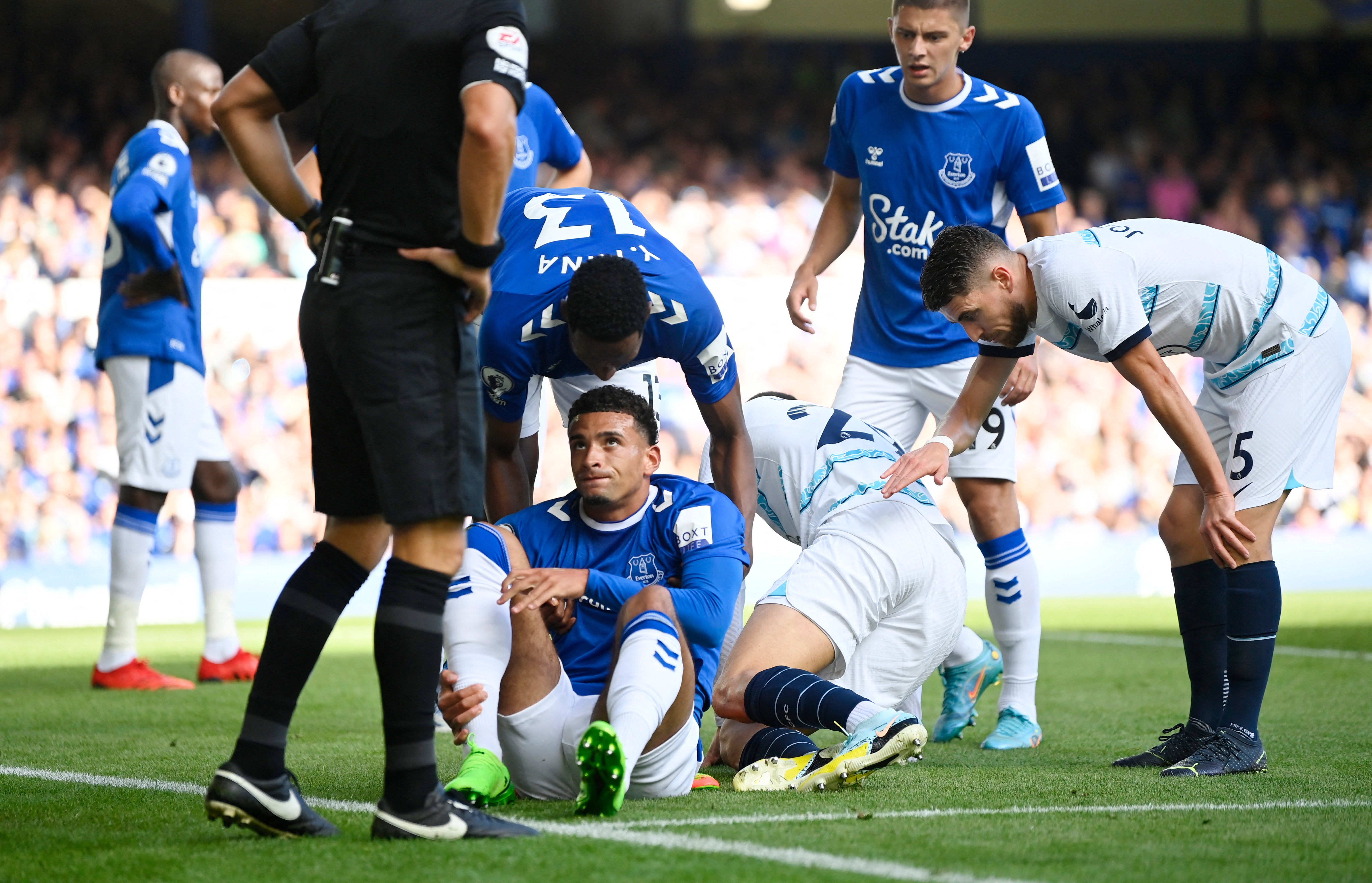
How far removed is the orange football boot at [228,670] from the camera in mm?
6875

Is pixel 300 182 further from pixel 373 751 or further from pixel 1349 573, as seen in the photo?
pixel 1349 573

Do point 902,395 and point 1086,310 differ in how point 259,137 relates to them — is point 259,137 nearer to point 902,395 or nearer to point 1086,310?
point 1086,310

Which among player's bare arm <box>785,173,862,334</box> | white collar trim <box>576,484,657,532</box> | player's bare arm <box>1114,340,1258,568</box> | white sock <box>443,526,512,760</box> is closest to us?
white sock <box>443,526,512,760</box>

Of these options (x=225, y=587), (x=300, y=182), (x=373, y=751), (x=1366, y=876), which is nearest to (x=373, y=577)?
(x=225, y=587)

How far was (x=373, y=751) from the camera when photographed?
464 cm

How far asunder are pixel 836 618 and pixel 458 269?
5.85ft

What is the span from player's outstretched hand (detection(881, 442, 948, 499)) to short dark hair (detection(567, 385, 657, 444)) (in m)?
0.68

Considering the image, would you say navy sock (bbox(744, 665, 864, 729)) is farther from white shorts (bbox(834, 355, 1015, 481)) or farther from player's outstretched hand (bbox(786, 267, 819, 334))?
player's outstretched hand (bbox(786, 267, 819, 334))

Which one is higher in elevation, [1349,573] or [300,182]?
[300,182]

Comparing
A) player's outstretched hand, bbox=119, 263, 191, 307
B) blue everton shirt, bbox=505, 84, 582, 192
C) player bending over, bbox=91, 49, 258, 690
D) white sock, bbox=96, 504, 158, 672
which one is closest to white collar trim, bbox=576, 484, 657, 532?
blue everton shirt, bbox=505, 84, 582, 192

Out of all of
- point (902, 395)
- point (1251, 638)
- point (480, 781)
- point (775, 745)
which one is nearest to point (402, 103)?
point (480, 781)

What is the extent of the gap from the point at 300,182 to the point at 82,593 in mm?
9184

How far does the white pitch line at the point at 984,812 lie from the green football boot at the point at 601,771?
0.07 meters

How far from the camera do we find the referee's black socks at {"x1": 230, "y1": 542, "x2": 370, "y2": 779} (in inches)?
117
